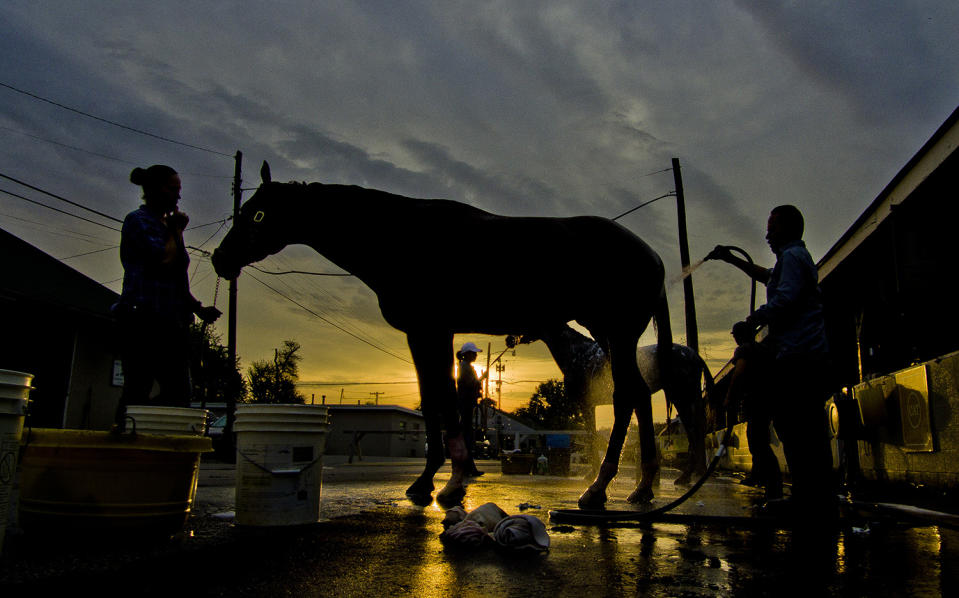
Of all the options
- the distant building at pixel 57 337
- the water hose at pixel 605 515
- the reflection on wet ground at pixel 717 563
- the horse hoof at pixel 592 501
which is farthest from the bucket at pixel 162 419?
Result: the distant building at pixel 57 337

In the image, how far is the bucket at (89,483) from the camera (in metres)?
2.70

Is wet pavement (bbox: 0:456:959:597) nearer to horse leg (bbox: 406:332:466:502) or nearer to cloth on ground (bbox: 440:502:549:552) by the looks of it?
cloth on ground (bbox: 440:502:549:552)

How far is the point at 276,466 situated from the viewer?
3518 millimetres

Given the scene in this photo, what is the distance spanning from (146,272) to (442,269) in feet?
6.19

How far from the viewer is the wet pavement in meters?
2.07

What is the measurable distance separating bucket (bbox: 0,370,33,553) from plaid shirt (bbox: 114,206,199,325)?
1508 millimetres

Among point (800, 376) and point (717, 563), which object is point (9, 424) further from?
point (800, 376)

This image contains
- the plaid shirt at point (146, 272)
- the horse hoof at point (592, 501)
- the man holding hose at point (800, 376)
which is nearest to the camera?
the man holding hose at point (800, 376)

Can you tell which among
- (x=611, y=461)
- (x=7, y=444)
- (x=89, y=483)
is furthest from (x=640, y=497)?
(x=7, y=444)

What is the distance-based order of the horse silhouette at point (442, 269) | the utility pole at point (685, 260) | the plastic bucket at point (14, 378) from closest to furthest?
the plastic bucket at point (14, 378), the horse silhouette at point (442, 269), the utility pole at point (685, 260)

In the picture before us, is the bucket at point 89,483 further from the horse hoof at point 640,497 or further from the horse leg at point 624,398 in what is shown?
the horse hoof at point 640,497

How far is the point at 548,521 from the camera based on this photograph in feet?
12.6

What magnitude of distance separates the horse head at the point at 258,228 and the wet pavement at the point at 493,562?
1884 mm

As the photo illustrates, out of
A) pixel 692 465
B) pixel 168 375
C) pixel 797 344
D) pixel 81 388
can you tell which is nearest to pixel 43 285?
pixel 81 388
